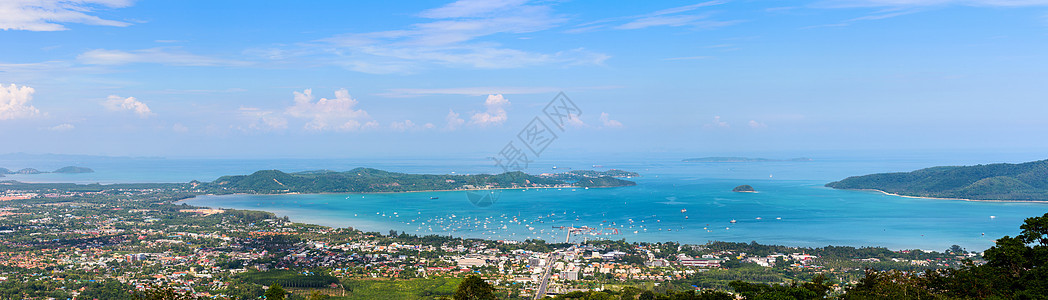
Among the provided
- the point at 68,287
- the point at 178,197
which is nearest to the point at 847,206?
the point at 68,287

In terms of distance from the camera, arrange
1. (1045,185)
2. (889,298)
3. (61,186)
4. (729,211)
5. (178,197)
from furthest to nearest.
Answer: (61,186), (178,197), (1045,185), (729,211), (889,298)

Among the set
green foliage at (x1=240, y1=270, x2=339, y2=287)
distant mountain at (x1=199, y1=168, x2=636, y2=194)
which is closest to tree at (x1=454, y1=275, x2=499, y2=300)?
green foliage at (x1=240, y1=270, x2=339, y2=287)

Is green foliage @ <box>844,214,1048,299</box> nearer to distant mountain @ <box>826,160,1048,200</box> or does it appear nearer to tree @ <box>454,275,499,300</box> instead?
tree @ <box>454,275,499,300</box>

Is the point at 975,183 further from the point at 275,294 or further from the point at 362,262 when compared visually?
the point at 275,294

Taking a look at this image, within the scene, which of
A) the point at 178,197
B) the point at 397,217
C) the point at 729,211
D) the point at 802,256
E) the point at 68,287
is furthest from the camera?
the point at 178,197

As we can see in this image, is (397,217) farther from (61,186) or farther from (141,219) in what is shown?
(61,186)
